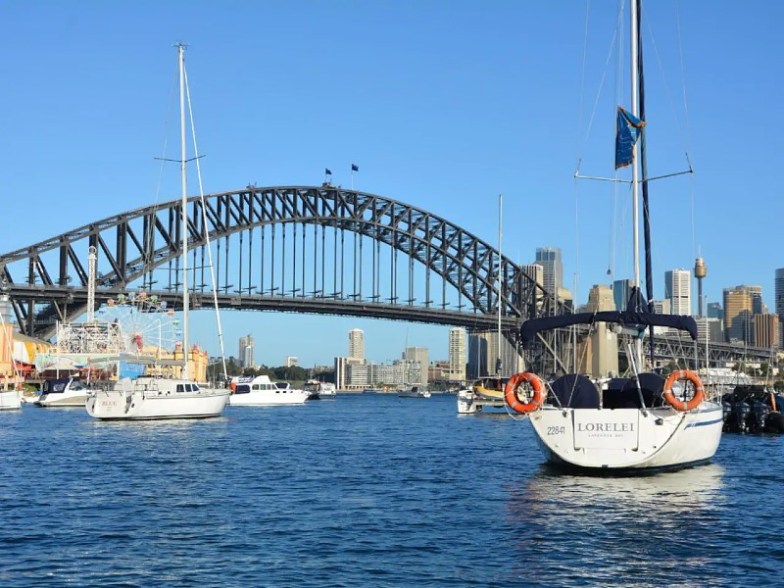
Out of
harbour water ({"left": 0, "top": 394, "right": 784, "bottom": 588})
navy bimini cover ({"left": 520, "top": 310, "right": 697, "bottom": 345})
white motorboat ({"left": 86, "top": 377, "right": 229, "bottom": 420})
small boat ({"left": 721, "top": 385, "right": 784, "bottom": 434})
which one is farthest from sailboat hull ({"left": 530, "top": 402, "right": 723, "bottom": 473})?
white motorboat ({"left": 86, "top": 377, "right": 229, "bottom": 420})

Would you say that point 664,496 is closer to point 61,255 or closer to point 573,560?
point 573,560

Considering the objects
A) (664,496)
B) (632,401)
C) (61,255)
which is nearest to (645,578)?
(664,496)

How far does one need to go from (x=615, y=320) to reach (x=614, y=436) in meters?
5.07

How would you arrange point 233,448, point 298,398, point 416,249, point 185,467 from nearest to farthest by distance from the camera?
point 185,467
point 233,448
point 298,398
point 416,249

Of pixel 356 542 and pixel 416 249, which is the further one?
pixel 416 249

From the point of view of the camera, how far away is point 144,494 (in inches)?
1049

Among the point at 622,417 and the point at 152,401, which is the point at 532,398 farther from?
the point at 152,401

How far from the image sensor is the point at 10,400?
79.3m

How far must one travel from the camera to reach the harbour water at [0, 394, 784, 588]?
17.6 metres

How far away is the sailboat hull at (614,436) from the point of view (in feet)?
91.1

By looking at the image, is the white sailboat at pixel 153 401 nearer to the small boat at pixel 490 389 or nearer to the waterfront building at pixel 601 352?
the small boat at pixel 490 389

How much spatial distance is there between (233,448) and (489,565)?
80.1ft

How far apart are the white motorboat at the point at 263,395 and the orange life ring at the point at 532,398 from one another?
70906 mm

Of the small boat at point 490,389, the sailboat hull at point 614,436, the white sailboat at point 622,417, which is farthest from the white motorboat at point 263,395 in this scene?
the sailboat hull at point 614,436
